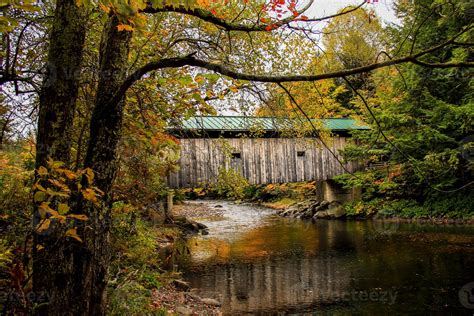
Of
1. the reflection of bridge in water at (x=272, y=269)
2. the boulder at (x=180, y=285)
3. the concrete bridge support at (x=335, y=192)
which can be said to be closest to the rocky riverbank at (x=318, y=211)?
the concrete bridge support at (x=335, y=192)

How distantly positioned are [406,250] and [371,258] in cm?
132

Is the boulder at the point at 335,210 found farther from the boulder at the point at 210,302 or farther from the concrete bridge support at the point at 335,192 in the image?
the boulder at the point at 210,302

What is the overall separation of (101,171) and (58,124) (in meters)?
0.45

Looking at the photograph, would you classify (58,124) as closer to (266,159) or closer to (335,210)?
(266,159)

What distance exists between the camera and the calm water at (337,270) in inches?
247

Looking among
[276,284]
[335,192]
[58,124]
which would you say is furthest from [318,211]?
[58,124]

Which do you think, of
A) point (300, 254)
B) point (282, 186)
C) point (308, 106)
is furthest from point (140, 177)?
point (282, 186)

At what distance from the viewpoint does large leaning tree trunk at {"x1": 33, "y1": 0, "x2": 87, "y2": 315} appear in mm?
2445

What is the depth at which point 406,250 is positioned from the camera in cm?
988

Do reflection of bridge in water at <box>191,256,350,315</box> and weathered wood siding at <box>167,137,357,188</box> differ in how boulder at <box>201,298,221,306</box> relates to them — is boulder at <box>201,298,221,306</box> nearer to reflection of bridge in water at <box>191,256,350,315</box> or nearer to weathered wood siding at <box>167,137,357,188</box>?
reflection of bridge in water at <box>191,256,350,315</box>

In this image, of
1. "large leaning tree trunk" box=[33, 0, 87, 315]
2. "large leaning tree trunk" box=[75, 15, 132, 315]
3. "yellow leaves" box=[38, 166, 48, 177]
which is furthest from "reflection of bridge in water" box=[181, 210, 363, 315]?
"yellow leaves" box=[38, 166, 48, 177]

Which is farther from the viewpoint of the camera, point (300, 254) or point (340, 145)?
point (340, 145)

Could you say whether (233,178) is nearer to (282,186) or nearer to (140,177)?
(140,177)

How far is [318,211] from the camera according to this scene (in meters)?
18.8
